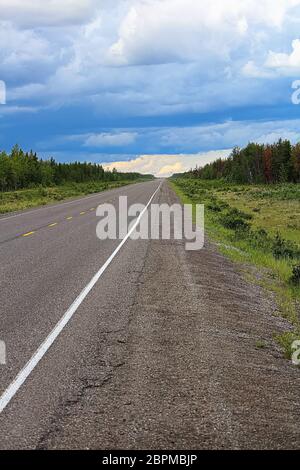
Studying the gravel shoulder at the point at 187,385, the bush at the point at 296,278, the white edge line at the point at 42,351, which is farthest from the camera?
the bush at the point at 296,278

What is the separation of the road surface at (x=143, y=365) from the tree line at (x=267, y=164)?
112m

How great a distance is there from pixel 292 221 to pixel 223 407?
106ft

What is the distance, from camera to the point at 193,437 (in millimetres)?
4562

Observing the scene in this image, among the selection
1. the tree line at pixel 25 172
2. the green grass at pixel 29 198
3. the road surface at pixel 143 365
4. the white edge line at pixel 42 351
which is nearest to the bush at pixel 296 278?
the road surface at pixel 143 365

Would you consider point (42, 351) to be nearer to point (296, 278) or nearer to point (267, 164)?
point (296, 278)

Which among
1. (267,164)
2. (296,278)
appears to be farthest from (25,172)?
(296,278)

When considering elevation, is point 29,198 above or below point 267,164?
below

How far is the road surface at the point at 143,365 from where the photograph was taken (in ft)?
15.3

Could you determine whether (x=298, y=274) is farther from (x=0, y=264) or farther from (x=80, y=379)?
(x=80, y=379)

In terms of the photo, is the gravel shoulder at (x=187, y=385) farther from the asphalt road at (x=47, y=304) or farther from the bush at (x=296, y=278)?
the bush at (x=296, y=278)

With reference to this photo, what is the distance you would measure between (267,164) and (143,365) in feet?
452

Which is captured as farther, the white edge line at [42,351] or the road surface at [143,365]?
the white edge line at [42,351]

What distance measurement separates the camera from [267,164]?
140m

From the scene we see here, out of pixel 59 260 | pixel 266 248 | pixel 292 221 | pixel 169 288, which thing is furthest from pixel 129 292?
pixel 292 221
